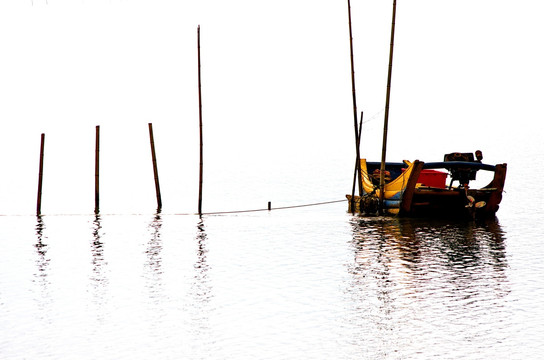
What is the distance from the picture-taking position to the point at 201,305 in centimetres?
1848

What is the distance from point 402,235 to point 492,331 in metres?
18.4

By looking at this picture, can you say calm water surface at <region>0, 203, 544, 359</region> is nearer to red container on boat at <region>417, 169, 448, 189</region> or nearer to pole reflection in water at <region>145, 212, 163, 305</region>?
pole reflection in water at <region>145, 212, 163, 305</region>

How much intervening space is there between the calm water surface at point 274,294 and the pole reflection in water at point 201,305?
4cm

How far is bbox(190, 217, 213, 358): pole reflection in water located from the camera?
14848 millimetres

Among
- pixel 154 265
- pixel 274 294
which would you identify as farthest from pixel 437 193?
pixel 274 294

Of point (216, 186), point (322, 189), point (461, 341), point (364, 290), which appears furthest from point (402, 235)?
point (216, 186)

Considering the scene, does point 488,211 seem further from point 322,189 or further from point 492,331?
point 322,189

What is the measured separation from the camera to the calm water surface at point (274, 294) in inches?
574

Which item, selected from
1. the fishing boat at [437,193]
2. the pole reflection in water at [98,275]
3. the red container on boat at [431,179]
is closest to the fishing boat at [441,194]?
the fishing boat at [437,193]

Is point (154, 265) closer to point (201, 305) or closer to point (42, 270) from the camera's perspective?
point (42, 270)

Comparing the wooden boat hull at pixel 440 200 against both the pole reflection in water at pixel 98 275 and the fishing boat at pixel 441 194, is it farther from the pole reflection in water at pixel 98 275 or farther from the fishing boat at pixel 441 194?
the pole reflection in water at pixel 98 275

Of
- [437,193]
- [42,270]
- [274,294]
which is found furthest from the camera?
[437,193]

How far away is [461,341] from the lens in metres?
14.6

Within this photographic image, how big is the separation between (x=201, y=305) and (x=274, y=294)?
2.29 meters
